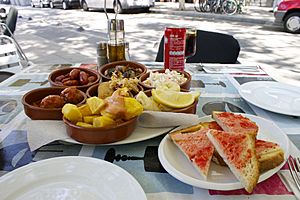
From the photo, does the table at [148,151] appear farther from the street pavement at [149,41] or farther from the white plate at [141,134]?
the street pavement at [149,41]

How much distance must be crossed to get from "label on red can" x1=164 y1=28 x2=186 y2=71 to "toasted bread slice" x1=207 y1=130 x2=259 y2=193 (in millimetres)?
592

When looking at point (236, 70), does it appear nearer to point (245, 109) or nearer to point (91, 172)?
point (245, 109)

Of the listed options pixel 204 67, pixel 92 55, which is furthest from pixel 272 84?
pixel 92 55

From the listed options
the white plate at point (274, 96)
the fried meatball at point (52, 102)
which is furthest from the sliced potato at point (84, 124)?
the white plate at point (274, 96)

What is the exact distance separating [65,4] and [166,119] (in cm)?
1237

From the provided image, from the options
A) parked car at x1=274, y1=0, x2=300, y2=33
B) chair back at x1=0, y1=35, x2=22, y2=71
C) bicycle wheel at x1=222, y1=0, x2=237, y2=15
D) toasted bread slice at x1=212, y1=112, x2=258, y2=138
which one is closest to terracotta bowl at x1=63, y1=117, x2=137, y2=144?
toasted bread slice at x1=212, y1=112, x2=258, y2=138

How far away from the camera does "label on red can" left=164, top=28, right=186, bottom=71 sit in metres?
1.10

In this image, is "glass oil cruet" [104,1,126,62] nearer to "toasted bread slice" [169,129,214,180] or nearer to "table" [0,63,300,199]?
"table" [0,63,300,199]

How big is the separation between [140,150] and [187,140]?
0.13m

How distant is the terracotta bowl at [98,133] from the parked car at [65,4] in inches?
480

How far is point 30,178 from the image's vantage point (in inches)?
21.6

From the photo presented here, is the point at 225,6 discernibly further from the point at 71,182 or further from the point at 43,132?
the point at 71,182

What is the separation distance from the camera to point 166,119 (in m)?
0.72

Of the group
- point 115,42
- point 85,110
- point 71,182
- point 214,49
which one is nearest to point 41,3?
point 214,49
